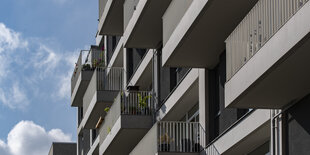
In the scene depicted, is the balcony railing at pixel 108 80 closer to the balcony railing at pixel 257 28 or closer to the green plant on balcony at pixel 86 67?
the green plant on balcony at pixel 86 67

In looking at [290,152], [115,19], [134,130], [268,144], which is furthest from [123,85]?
[290,152]

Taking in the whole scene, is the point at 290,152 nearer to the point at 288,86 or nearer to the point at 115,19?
the point at 288,86

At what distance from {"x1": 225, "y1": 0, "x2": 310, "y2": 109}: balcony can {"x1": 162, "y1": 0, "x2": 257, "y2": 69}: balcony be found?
3.01 ft

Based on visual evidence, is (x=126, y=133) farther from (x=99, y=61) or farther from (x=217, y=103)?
(x=99, y=61)

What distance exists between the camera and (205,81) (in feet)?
74.2

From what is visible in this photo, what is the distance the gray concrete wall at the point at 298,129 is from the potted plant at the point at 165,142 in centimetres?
644

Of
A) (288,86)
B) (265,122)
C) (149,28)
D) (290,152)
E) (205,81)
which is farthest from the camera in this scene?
(149,28)

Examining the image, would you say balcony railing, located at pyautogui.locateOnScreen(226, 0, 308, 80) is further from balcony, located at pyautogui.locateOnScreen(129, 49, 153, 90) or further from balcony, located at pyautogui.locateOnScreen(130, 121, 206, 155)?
balcony, located at pyautogui.locateOnScreen(129, 49, 153, 90)

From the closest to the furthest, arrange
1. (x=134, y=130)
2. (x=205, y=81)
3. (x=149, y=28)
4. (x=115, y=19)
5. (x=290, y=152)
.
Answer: (x=290, y=152) → (x=205, y=81) → (x=149, y=28) → (x=134, y=130) → (x=115, y=19)

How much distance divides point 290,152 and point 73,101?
1095 inches

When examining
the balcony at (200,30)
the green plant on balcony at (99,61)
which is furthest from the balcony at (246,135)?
the green plant on balcony at (99,61)

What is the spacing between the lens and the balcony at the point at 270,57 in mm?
14438

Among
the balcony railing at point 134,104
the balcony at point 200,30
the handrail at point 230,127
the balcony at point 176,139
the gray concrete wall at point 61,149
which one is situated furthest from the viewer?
the gray concrete wall at point 61,149

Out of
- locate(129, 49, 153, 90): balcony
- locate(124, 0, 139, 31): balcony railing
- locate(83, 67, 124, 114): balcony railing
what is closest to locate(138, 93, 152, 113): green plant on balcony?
locate(129, 49, 153, 90): balcony
